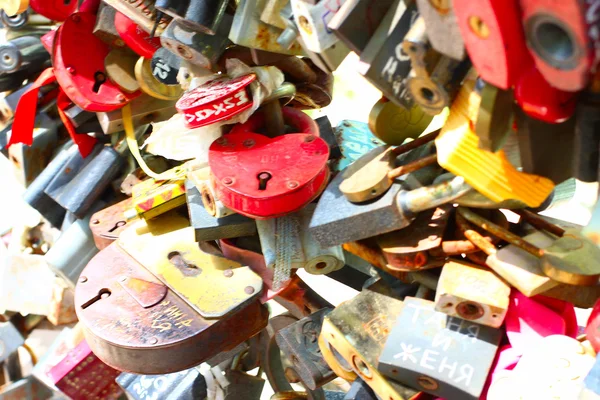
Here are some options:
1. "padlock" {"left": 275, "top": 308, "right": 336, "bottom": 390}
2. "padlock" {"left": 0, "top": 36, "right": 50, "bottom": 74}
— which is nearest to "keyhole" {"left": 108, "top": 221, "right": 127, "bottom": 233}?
"padlock" {"left": 275, "top": 308, "right": 336, "bottom": 390}

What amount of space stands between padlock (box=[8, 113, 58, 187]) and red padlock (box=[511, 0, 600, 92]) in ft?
3.57

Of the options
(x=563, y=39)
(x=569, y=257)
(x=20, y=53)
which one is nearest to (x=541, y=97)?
(x=563, y=39)

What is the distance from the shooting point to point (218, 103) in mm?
746

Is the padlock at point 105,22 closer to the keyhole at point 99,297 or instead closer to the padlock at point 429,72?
the keyhole at point 99,297

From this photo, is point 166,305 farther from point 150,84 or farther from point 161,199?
point 150,84

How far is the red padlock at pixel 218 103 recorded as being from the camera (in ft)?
2.45

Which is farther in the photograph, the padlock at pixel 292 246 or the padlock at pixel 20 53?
the padlock at pixel 20 53

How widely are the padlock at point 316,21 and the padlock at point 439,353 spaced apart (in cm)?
26

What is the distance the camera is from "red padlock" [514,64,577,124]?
0.46m

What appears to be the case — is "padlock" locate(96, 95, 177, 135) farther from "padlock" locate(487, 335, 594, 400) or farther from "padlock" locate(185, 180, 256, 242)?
"padlock" locate(487, 335, 594, 400)

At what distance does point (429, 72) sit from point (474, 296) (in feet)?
0.67

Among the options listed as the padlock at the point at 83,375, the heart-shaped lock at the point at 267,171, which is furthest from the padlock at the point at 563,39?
the padlock at the point at 83,375

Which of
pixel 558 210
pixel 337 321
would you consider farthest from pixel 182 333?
pixel 558 210

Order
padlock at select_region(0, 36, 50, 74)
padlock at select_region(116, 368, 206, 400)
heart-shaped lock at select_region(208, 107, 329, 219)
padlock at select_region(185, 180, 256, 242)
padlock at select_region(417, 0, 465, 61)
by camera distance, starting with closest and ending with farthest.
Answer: padlock at select_region(417, 0, 465, 61), heart-shaped lock at select_region(208, 107, 329, 219), padlock at select_region(185, 180, 256, 242), padlock at select_region(116, 368, 206, 400), padlock at select_region(0, 36, 50, 74)
